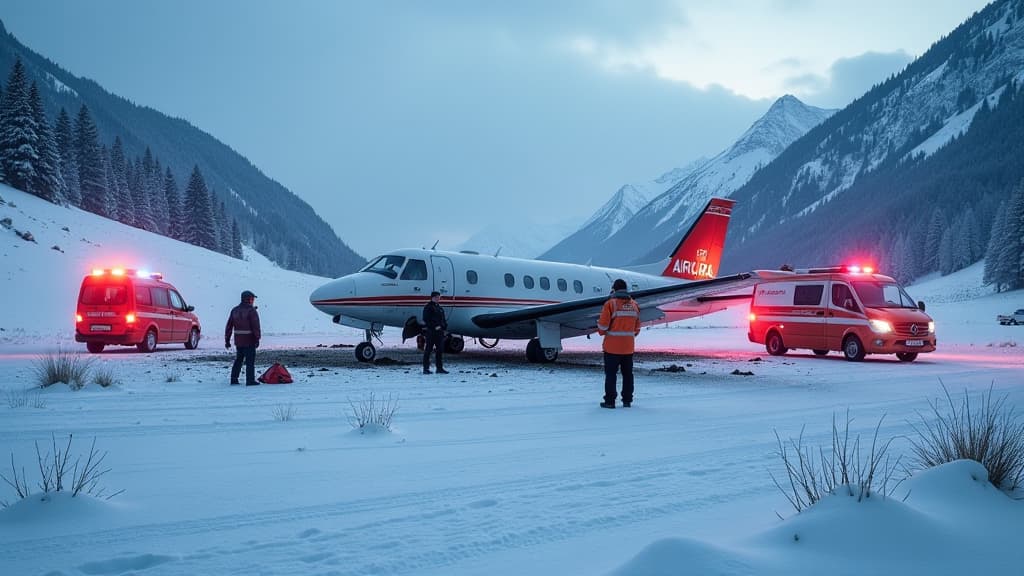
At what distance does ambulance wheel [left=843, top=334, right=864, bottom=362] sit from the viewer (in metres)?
19.3

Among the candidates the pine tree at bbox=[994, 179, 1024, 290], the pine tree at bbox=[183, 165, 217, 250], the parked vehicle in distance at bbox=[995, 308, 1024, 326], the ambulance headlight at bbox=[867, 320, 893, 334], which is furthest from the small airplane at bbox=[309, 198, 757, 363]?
the pine tree at bbox=[183, 165, 217, 250]

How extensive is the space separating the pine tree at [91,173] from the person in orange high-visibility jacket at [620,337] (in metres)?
77.9

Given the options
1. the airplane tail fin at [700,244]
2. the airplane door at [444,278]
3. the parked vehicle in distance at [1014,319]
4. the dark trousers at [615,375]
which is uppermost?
the airplane tail fin at [700,244]

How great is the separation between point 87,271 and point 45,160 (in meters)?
24.0

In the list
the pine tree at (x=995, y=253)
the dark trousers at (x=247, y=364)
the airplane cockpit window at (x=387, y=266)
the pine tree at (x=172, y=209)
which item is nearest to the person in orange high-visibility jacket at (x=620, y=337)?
the dark trousers at (x=247, y=364)

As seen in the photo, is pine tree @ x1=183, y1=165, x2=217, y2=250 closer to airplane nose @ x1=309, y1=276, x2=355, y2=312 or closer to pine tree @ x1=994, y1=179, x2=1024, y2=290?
airplane nose @ x1=309, y1=276, x2=355, y2=312

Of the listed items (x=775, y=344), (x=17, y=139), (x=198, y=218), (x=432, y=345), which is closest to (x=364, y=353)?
(x=432, y=345)

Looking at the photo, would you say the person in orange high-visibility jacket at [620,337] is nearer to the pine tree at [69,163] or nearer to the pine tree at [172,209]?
the pine tree at [69,163]

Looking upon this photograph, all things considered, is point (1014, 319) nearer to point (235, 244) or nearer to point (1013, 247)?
point (1013, 247)

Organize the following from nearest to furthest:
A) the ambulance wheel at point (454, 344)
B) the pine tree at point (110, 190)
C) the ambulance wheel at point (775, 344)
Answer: the ambulance wheel at point (454, 344) < the ambulance wheel at point (775, 344) < the pine tree at point (110, 190)

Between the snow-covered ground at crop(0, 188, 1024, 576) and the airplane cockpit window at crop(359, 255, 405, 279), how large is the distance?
15.3 ft

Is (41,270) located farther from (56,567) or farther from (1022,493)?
(1022,493)

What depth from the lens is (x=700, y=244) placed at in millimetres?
25016

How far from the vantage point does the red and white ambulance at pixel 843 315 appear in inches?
747
